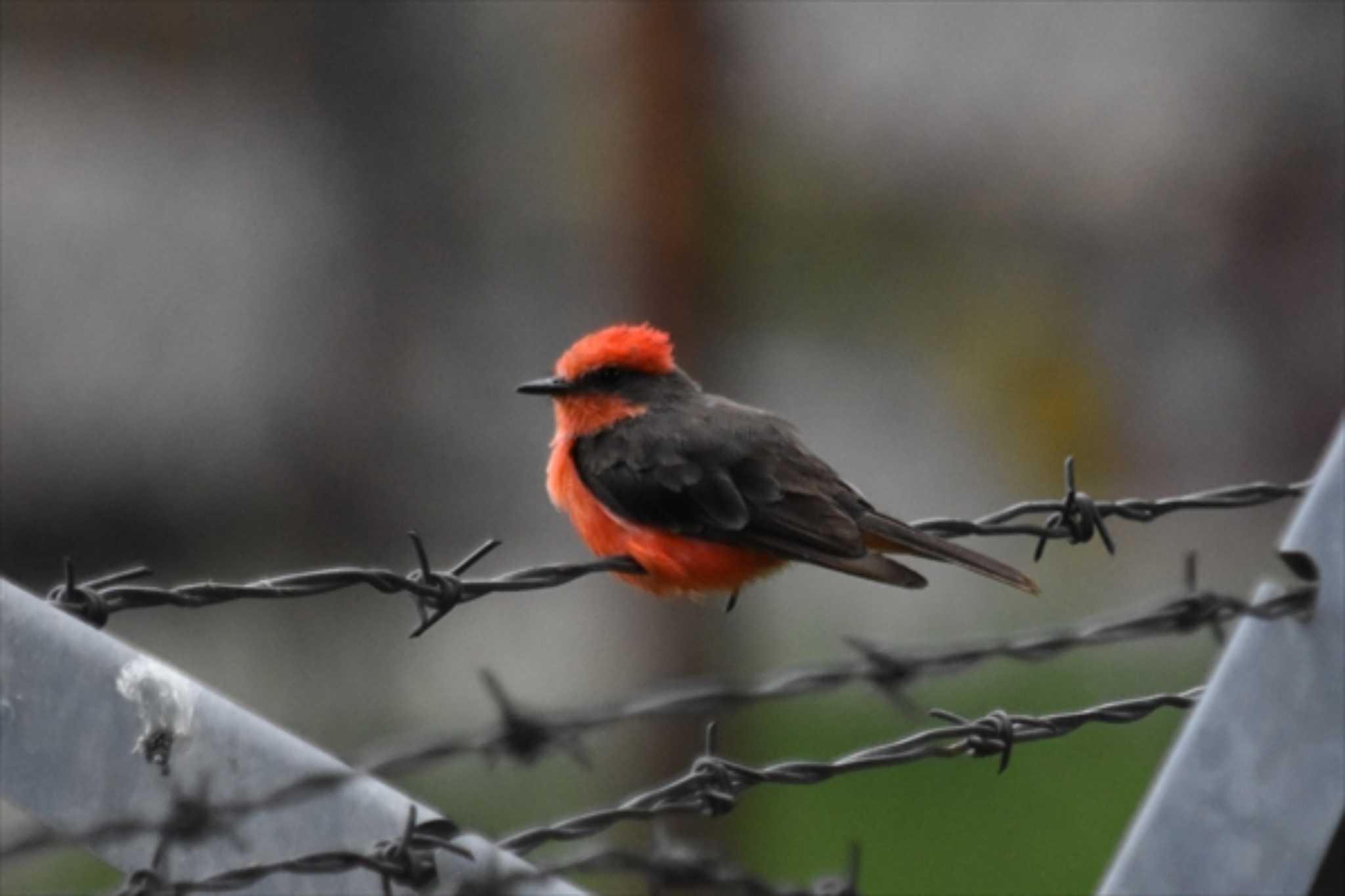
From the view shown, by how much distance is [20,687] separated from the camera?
2.76 metres

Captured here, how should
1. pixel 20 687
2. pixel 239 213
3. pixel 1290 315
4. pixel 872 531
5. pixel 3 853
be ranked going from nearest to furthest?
pixel 3 853 → pixel 20 687 → pixel 872 531 → pixel 239 213 → pixel 1290 315

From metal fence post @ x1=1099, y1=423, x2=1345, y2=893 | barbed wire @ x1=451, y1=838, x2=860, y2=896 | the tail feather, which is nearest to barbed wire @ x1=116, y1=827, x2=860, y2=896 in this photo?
barbed wire @ x1=451, y1=838, x2=860, y2=896

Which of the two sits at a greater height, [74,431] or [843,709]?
[74,431]

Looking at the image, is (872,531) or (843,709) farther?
(843,709)

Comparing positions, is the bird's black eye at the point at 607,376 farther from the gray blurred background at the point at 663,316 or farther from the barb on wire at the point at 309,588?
the gray blurred background at the point at 663,316

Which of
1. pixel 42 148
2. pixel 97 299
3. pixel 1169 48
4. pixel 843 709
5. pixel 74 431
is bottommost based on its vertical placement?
pixel 843 709

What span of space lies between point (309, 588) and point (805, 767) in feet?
2.88

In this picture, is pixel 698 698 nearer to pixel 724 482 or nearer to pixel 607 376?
pixel 724 482

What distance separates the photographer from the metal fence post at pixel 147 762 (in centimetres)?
272

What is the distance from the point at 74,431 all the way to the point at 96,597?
38.1 ft

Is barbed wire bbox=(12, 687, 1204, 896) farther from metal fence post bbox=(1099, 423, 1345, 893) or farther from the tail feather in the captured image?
the tail feather

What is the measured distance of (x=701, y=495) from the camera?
16.3ft

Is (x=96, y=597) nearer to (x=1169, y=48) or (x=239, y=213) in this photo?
(x=239, y=213)

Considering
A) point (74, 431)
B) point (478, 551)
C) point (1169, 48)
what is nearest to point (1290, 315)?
point (1169, 48)
